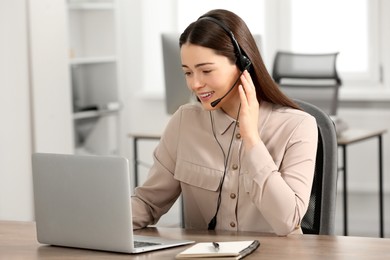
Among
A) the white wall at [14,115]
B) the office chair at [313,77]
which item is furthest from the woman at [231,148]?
the white wall at [14,115]

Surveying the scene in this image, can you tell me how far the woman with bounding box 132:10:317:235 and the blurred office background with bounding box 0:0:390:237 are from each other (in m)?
2.80

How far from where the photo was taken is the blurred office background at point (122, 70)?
5.23m

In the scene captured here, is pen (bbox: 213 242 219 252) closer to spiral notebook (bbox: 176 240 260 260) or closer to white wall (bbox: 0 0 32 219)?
spiral notebook (bbox: 176 240 260 260)

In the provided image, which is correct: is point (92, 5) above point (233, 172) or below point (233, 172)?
above

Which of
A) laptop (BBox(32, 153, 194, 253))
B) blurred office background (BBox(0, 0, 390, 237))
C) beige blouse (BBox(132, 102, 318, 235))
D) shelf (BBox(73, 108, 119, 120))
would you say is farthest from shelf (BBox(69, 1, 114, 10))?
laptop (BBox(32, 153, 194, 253))

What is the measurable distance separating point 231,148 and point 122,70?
13.5 feet

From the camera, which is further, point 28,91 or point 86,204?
point 28,91

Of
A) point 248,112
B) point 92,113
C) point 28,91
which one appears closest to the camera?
point 248,112

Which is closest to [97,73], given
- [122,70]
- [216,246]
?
[122,70]

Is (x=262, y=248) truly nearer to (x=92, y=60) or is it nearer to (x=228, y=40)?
(x=228, y=40)

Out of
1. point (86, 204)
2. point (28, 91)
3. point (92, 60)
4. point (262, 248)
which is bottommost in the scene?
point (262, 248)

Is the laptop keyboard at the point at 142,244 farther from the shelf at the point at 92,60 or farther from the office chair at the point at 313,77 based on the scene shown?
the shelf at the point at 92,60

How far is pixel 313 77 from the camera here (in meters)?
4.98

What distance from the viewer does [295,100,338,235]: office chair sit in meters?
2.43
